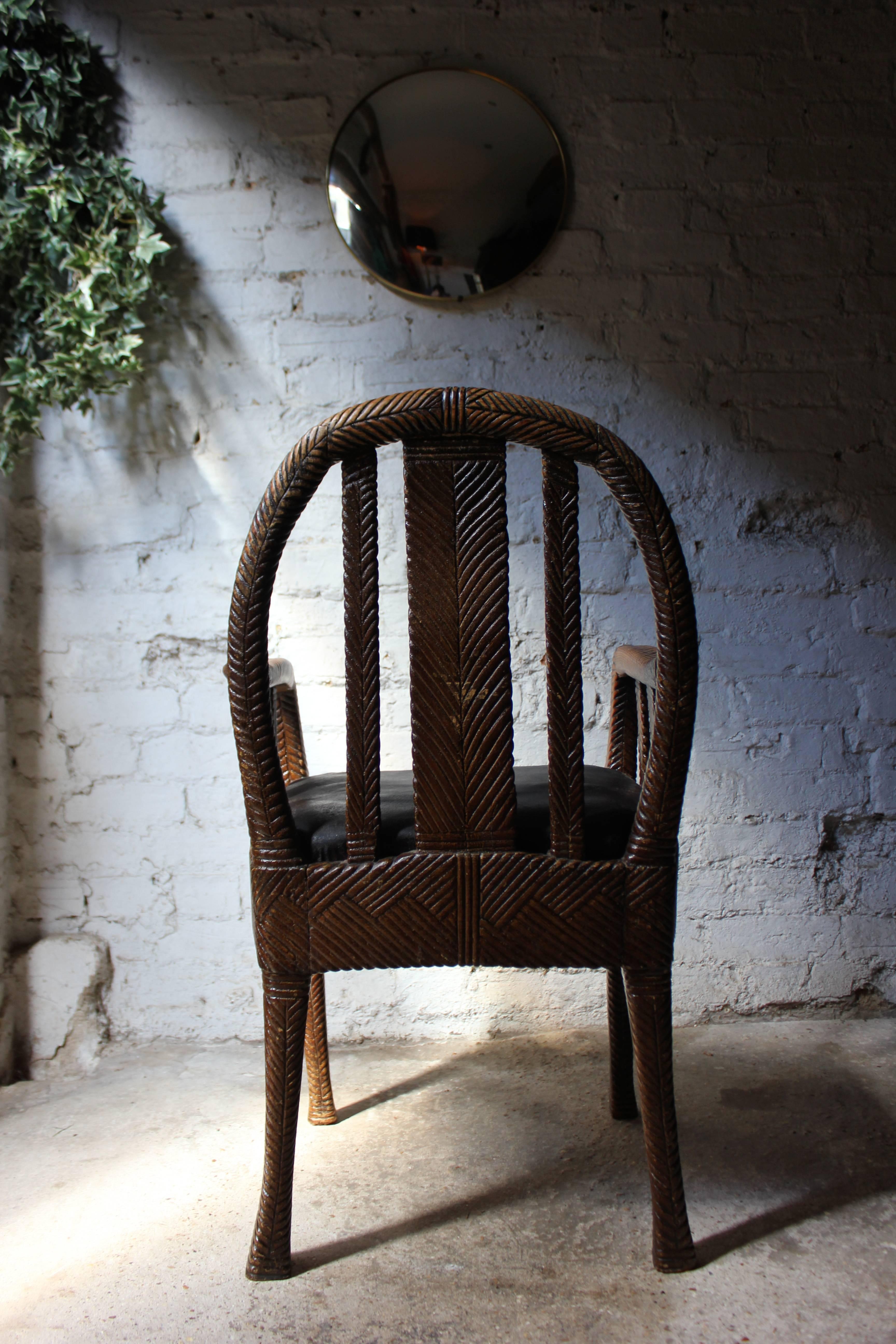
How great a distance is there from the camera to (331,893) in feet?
3.72

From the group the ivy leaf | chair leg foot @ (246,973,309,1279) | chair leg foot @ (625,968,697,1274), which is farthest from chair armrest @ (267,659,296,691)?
the ivy leaf

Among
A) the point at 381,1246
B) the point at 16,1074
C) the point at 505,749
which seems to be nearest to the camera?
the point at 505,749

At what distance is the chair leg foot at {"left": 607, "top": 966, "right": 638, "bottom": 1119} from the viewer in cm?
157

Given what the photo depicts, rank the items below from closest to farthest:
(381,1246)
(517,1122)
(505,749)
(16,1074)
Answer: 1. (505,749)
2. (381,1246)
3. (517,1122)
4. (16,1074)

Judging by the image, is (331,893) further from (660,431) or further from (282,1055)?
(660,431)

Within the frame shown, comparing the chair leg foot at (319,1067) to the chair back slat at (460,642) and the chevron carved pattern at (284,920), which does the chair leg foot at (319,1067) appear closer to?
the chevron carved pattern at (284,920)

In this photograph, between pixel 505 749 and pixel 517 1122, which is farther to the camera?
pixel 517 1122

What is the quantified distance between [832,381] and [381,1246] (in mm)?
1797

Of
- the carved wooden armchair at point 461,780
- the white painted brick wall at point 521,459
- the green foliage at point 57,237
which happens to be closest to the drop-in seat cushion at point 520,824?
the carved wooden armchair at point 461,780

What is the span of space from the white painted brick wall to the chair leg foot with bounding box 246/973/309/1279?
792 millimetres

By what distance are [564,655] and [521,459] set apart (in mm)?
940

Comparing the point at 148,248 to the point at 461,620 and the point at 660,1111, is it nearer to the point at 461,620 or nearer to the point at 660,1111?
the point at 461,620

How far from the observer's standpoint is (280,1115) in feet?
3.79

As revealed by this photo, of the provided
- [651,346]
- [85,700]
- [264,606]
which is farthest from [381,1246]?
[651,346]
